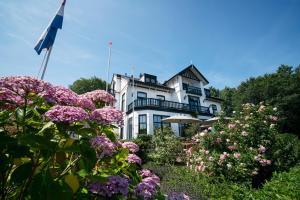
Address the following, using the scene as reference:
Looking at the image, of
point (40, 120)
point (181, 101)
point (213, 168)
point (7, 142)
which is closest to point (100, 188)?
point (7, 142)

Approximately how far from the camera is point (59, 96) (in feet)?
6.37

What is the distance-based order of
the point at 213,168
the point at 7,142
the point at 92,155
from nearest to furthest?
the point at 7,142 < the point at 92,155 < the point at 213,168

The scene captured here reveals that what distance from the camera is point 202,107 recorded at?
3112 cm

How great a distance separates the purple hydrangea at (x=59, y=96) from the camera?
1878 millimetres

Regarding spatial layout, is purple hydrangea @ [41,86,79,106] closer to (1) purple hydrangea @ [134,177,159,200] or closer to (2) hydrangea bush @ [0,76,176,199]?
(2) hydrangea bush @ [0,76,176,199]

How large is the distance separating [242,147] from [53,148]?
8.54 meters

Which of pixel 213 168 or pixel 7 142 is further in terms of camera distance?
pixel 213 168

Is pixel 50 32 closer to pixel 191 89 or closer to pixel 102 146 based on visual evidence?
pixel 102 146

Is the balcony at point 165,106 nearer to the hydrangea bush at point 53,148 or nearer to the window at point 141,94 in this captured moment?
the window at point 141,94

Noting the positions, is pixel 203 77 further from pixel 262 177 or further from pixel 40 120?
pixel 40 120

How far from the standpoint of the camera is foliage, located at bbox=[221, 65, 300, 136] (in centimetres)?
2830

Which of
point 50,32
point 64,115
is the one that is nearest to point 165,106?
point 50,32

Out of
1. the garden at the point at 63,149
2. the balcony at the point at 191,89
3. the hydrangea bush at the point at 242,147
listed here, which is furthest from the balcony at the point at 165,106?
the garden at the point at 63,149

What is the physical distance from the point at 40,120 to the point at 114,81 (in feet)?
102
